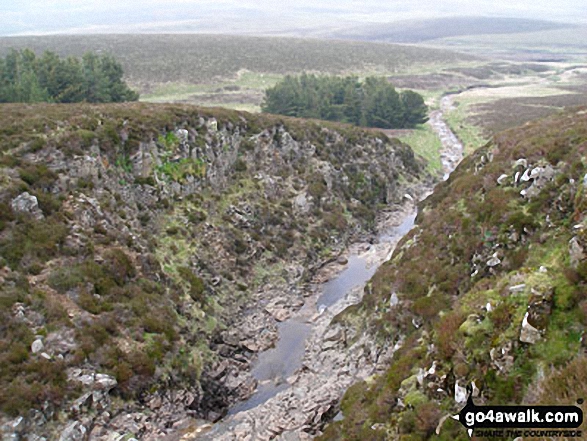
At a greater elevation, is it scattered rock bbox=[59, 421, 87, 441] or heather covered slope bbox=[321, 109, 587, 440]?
heather covered slope bbox=[321, 109, 587, 440]

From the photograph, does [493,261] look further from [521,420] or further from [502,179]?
[521,420]

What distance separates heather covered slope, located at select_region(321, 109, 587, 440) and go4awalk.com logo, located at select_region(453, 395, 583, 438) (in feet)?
1.31

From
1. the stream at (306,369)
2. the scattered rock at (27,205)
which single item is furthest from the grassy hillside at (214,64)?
the scattered rock at (27,205)

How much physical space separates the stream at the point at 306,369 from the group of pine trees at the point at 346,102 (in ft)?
164

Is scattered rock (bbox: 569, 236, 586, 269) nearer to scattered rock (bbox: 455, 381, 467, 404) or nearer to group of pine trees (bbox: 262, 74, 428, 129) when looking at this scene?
scattered rock (bbox: 455, 381, 467, 404)

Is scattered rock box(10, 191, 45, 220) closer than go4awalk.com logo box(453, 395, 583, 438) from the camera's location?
No

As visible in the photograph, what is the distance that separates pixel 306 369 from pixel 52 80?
5259 cm

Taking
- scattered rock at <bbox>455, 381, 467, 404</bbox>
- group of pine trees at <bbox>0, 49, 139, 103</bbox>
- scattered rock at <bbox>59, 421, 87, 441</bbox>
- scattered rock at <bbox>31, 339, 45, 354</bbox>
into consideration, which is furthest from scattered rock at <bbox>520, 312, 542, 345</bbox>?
group of pine trees at <bbox>0, 49, 139, 103</bbox>

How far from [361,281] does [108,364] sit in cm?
2467

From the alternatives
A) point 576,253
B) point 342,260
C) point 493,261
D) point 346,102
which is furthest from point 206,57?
point 576,253

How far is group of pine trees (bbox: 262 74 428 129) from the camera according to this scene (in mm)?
88438

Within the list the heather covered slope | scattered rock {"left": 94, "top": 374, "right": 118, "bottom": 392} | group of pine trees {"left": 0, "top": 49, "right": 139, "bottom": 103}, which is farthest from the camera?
group of pine trees {"left": 0, "top": 49, "right": 139, "bottom": 103}

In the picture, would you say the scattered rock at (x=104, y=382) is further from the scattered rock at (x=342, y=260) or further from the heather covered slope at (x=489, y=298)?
the scattered rock at (x=342, y=260)

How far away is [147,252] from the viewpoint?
36.3 metres
